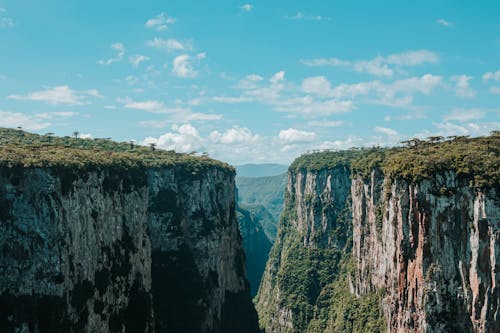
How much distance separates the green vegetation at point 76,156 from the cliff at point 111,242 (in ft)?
0.78

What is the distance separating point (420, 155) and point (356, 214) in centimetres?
6173

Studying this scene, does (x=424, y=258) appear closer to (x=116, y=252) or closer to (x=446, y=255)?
(x=446, y=255)

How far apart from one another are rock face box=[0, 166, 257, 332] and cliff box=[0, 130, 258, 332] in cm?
14

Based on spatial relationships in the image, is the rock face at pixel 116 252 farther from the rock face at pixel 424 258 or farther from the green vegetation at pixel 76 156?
the rock face at pixel 424 258

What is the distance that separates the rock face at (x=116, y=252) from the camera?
54.8 metres

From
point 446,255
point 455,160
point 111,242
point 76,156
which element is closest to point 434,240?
point 446,255

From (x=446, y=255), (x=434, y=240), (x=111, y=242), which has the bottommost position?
(x=446, y=255)

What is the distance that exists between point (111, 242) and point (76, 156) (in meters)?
14.3

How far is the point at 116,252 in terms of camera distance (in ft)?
237

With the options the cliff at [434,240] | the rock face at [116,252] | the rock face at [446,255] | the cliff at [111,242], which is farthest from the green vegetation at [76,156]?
the rock face at [446,255]

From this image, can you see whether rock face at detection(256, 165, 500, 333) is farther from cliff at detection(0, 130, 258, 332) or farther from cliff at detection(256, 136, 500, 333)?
cliff at detection(0, 130, 258, 332)

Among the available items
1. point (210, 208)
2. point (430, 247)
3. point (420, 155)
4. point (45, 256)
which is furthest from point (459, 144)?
point (45, 256)

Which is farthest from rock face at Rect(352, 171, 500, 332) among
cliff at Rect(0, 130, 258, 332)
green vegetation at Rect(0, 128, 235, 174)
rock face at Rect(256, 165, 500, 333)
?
green vegetation at Rect(0, 128, 235, 174)

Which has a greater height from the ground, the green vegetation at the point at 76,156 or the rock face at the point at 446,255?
the green vegetation at the point at 76,156
